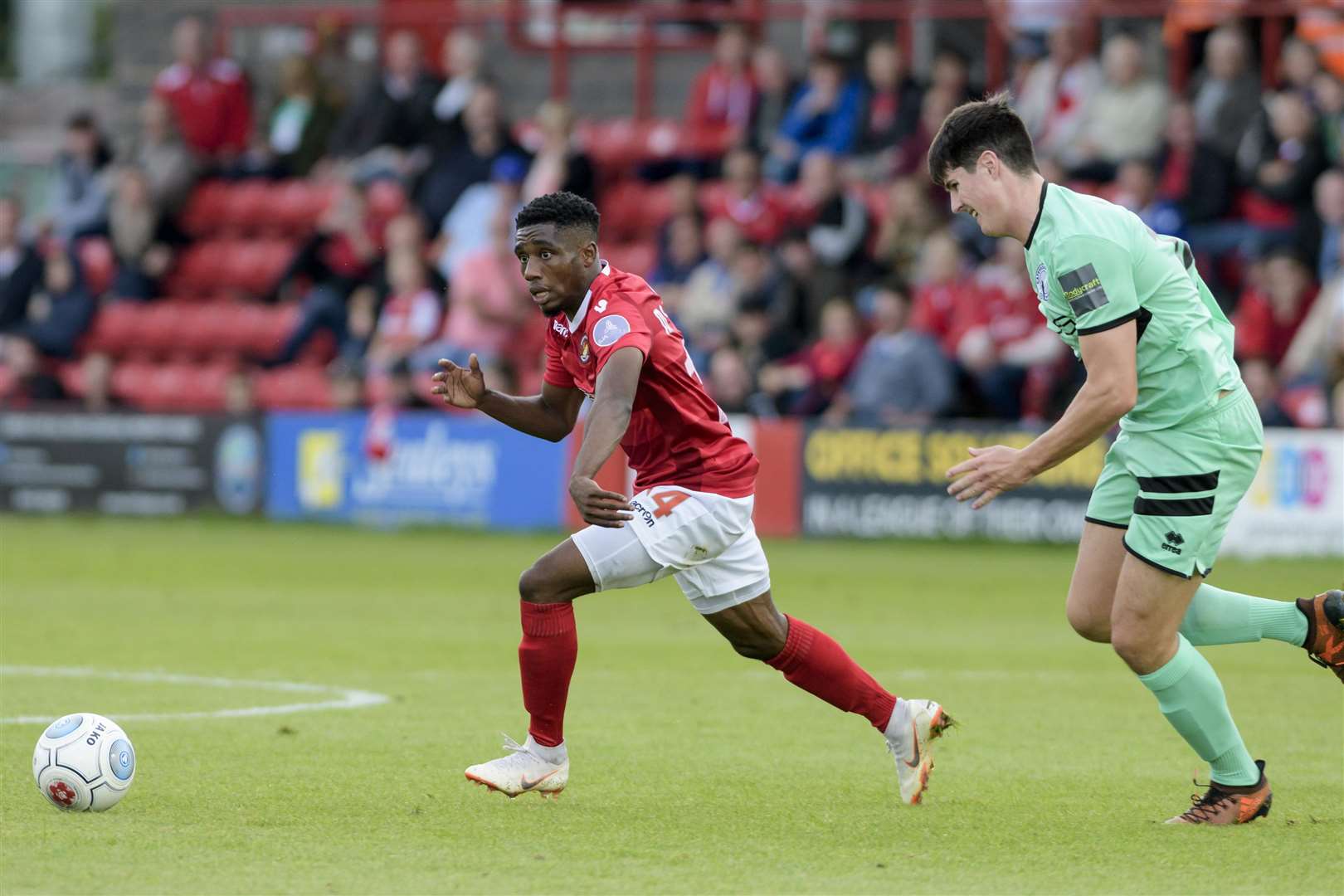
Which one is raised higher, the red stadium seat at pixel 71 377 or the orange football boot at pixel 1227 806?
the orange football boot at pixel 1227 806

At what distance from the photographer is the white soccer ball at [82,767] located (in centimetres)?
631

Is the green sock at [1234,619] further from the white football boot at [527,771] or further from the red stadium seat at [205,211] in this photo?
the red stadium seat at [205,211]

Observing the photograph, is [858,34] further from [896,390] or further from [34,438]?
[34,438]

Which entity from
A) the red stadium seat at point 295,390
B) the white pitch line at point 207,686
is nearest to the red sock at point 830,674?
the white pitch line at point 207,686

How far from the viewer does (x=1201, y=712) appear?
646cm

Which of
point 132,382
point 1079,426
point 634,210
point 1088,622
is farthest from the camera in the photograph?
point 132,382

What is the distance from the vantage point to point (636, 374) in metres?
6.55

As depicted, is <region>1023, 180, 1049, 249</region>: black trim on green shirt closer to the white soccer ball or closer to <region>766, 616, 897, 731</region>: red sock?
<region>766, 616, 897, 731</region>: red sock

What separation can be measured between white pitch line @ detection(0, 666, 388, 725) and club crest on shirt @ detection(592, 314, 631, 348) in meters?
2.91

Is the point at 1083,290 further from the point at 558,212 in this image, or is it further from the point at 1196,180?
the point at 1196,180

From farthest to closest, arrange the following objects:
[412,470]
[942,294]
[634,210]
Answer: [634,210]
[412,470]
[942,294]

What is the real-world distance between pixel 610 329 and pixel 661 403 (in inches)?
14.8

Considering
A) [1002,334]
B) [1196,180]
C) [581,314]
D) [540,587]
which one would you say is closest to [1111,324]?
[581,314]

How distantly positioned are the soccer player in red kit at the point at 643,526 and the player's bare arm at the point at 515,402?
0.04ft
